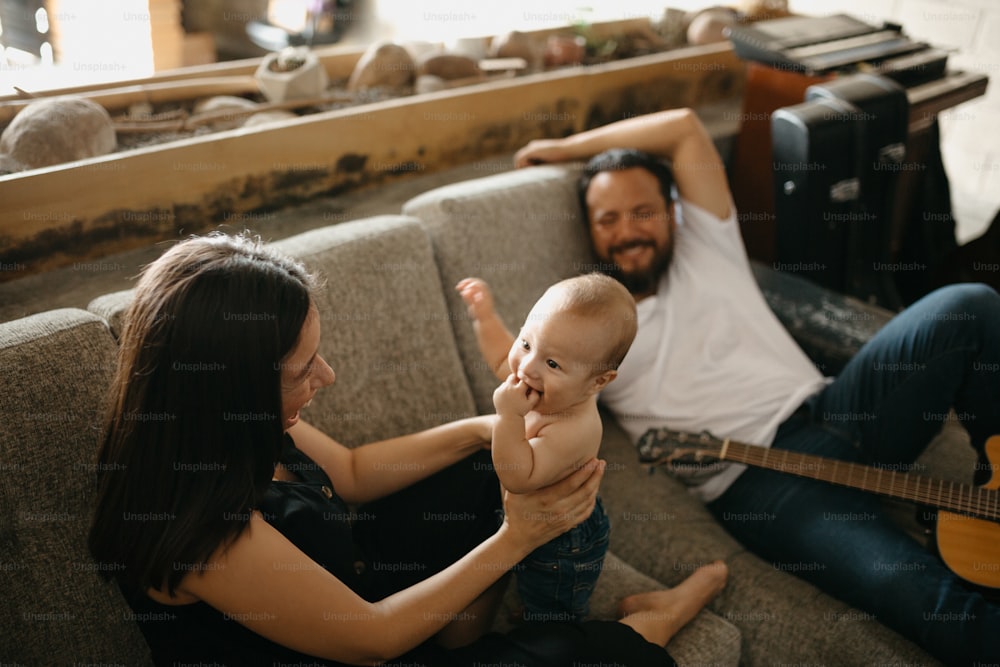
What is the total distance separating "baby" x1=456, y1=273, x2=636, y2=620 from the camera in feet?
3.52

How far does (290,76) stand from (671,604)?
152 cm

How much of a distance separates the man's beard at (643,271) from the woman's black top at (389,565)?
0.62 meters

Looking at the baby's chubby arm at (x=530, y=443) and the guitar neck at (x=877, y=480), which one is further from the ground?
the baby's chubby arm at (x=530, y=443)

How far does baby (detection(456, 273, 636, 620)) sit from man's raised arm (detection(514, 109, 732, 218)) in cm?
86

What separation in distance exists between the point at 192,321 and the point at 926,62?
246 centimetres

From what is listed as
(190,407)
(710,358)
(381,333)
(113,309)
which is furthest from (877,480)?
(113,309)

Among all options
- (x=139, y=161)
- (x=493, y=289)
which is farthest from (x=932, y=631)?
(x=139, y=161)

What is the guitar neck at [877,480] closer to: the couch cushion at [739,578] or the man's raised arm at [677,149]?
the couch cushion at [739,578]

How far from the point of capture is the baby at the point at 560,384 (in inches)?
42.3

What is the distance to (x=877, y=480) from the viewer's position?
5.03ft

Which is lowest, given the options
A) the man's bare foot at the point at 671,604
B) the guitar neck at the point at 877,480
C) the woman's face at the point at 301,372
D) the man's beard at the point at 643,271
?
the man's bare foot at the point at 671,604

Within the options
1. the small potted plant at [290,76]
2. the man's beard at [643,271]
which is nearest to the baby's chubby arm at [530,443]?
the man's beard at [643,271]

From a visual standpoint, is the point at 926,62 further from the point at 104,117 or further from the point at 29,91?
the point at 29,91

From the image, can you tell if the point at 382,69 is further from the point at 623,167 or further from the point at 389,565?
the point at 389,565
